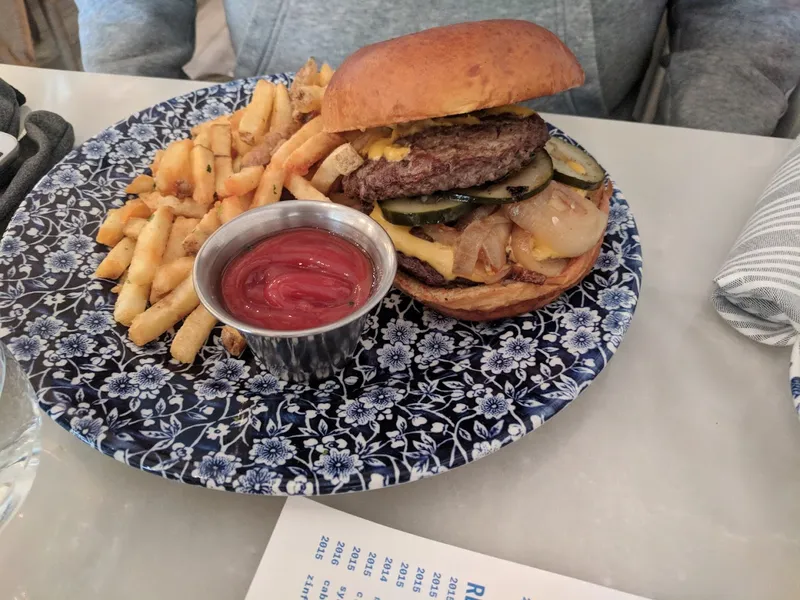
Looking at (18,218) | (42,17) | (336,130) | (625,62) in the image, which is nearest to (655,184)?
(625,62)

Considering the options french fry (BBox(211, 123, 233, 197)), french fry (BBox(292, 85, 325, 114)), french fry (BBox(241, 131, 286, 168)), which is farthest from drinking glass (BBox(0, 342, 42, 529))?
french fry (BBox(292, 85, 325, 114))

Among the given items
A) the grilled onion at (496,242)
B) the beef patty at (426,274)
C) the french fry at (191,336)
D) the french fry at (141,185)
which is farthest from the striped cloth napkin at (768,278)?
the french fry at (141,185)

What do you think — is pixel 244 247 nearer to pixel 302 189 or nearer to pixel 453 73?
pixel 302 189

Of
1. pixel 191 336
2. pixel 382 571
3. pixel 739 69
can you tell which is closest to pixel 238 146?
pixel 191 336

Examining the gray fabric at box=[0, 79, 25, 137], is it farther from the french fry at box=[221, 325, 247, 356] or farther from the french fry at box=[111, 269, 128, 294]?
the french fry at box=[221, 325, 247, 356]

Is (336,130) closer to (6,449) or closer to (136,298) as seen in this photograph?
(136,298)
